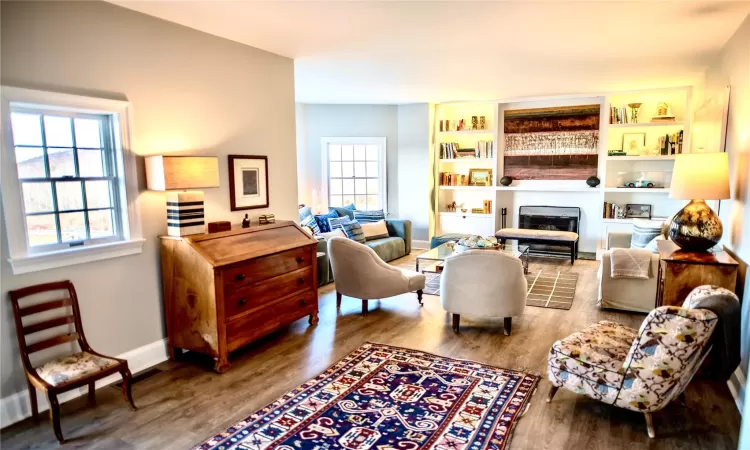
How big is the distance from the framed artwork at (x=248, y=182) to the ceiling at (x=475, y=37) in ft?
3.52

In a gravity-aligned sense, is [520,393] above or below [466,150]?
below

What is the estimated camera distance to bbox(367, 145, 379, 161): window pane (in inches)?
340

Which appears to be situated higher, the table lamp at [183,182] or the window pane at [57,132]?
the window pane at [57,132]

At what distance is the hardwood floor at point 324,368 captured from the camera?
2.64 metres

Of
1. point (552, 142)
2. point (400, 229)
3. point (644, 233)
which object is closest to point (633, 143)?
point (552, 142)

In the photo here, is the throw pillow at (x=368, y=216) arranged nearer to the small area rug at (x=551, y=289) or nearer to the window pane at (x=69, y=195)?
the small area rug at (x=551, y=289)

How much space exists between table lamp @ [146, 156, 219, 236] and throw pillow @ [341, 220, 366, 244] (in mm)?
3066

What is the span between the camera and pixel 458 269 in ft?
13.7

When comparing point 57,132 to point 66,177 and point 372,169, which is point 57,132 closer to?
point 66,177

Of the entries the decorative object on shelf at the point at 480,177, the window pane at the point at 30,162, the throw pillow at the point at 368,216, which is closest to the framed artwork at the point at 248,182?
the window pane at the point at 30,162

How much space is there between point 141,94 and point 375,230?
450 centimetres

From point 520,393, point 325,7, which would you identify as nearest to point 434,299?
point 520,393

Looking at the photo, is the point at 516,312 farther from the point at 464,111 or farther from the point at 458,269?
the point at 464,111

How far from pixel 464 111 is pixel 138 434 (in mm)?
7497
